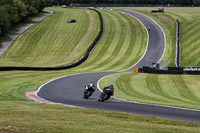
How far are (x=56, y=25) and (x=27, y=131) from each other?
289 ft

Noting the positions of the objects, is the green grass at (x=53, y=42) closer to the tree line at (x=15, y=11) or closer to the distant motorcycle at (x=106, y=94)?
the tree line at (x=15, y=11)

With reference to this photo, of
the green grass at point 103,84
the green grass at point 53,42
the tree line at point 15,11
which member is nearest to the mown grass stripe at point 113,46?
the green grass at point 103,84

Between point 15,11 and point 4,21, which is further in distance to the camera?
point 15,11

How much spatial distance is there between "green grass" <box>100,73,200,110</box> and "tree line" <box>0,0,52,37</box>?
55.3 metres

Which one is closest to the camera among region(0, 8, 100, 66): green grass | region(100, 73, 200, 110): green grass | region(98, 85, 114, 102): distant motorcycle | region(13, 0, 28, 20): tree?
region(98, 85, 114, 102): distant motorcycle

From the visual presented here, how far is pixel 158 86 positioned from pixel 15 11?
71.0 m

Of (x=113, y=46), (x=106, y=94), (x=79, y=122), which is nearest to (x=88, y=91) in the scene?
(x=106, y=94)

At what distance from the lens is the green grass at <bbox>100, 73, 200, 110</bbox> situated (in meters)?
31.5

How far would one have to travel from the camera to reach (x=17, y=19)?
3888 inches

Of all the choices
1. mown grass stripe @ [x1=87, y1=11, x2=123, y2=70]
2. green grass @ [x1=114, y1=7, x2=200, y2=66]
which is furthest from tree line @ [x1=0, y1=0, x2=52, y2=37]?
green grass @ [x1=114, y1=7, x2=200, y2=66]

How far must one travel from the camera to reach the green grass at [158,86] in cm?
3152

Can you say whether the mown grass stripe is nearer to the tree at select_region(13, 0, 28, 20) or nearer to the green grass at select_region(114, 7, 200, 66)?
the green grass at select_region(114, 7, 200, 66)

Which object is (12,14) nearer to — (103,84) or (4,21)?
(4,21)

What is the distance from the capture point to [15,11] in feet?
326
